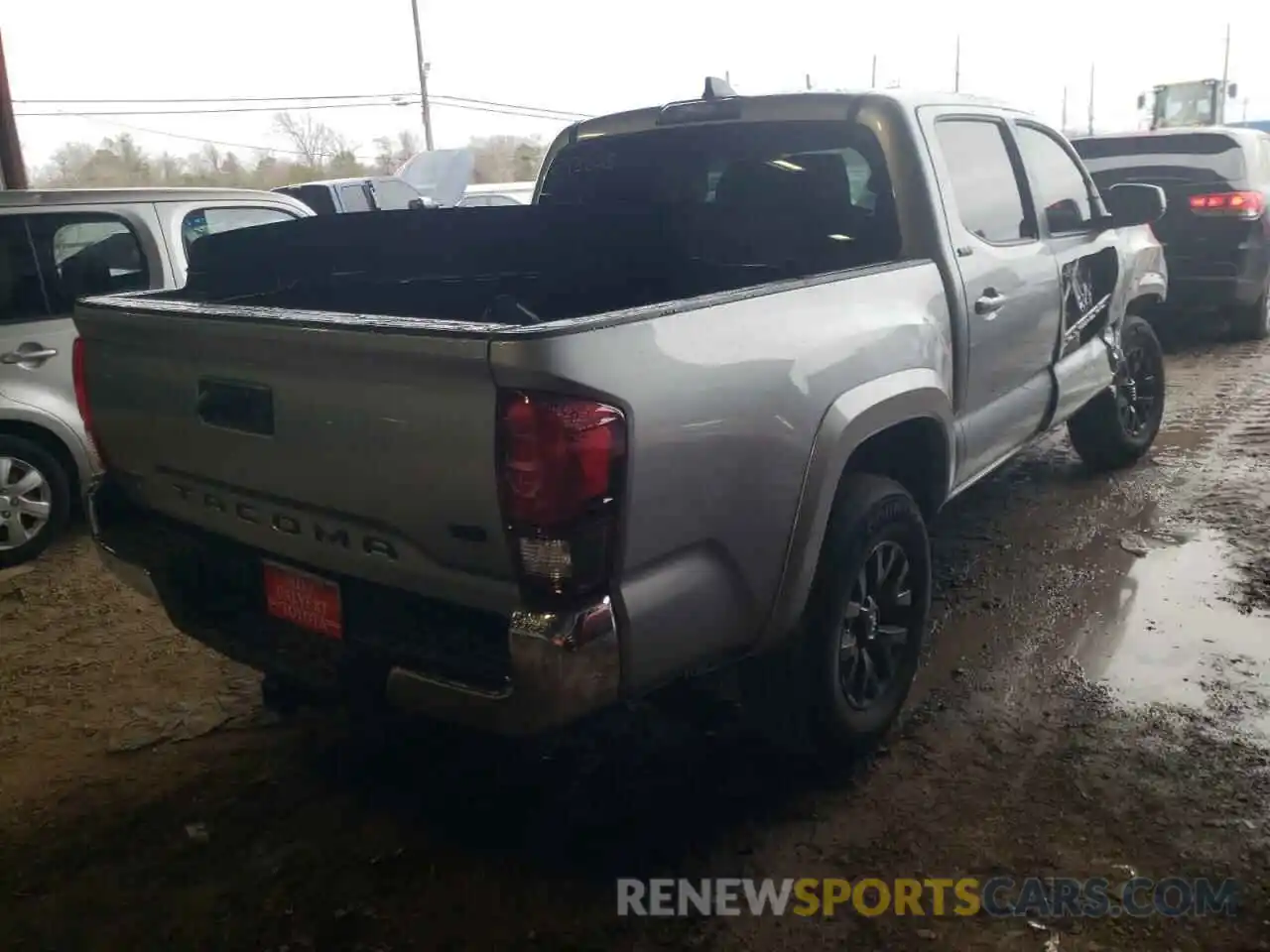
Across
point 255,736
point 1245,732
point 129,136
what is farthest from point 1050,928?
point 129,136

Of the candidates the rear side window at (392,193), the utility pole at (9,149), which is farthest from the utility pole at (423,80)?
the utility pole at (9,149)

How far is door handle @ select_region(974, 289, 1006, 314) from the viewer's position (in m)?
3.62

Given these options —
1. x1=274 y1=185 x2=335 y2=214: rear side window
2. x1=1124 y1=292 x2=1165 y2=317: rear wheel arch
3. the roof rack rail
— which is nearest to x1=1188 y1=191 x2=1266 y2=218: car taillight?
x1=1124 y1=292 x2=1165 y2=317: rear wheel arch

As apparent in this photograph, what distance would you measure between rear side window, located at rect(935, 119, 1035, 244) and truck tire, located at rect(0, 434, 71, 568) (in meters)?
4.23

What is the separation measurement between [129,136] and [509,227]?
4028 cm

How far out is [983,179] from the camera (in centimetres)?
393

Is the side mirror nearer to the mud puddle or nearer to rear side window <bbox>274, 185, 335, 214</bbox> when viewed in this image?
the mud puddle

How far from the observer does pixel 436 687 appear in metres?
2.21

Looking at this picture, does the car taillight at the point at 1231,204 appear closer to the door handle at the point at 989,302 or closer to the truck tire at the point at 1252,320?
the truck tire at the point at 1252,320

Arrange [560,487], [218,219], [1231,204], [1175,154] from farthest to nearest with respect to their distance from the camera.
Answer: [1175,154], [1231,204], [218,219], [560,487]

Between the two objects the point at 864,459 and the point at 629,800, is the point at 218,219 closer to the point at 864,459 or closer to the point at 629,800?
the point at 864,459

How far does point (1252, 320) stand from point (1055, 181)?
5750mm

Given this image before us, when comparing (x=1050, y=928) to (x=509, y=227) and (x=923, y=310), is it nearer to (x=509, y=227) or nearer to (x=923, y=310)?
(x=923, y=310)

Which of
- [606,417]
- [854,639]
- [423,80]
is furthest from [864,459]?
[423,80]
